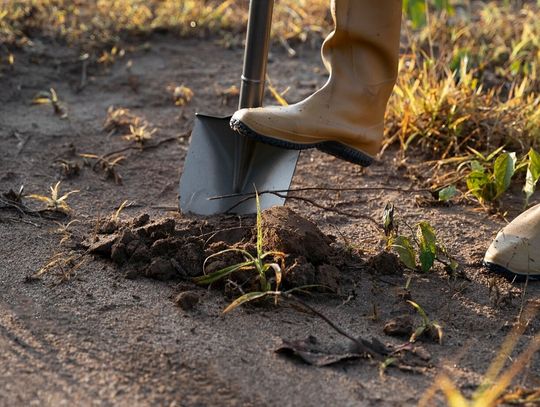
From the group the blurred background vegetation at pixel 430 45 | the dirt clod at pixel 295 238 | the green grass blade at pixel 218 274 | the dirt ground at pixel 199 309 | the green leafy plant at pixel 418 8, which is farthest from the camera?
the green leafy plant at pixel 418 8

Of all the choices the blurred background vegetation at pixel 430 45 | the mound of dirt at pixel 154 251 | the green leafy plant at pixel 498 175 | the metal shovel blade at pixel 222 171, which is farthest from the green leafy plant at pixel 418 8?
the mound of dirt at pixel 154 251

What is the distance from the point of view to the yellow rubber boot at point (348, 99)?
8.90ft

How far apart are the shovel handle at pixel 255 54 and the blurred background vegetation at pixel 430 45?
29.9 inches

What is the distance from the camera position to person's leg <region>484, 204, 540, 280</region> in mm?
2559

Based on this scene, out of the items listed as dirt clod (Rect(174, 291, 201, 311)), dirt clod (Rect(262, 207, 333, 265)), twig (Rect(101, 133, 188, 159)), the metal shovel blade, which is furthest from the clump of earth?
twig (Rect(101, 133, 188, 159))

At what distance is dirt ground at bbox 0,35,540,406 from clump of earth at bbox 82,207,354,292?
1.1 inches

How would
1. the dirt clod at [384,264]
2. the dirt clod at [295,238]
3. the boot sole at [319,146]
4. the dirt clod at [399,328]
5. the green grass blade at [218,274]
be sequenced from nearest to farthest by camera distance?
the dirt clod at [399,328], the green grass blade at [218,274], the dirt clod at [295,238], the dirt clod at [384,264], the boot sole at [319,146]

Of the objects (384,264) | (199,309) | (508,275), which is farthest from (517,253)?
(199,309)

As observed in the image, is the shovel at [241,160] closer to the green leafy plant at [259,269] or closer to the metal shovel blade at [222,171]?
the metal shovel blade at [222,171]

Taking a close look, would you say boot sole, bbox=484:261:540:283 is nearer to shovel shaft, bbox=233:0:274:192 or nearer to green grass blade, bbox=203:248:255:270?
green grass blade, bbox=203:248:255:270

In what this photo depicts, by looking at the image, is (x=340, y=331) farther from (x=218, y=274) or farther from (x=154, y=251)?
(x=154, y=251)

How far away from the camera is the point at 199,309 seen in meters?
2.30

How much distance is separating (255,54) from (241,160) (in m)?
0.35

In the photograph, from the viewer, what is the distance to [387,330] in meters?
2.23
